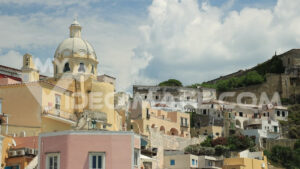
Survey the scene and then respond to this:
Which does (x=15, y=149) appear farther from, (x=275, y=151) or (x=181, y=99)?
(x=181, y=99)

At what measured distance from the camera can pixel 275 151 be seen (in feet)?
235

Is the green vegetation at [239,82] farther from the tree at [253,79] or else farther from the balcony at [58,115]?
the balcony at [58,115]

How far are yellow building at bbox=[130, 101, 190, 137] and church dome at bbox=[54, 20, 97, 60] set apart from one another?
1670 cm

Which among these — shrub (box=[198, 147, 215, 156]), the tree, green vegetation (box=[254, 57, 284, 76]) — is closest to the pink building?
shrub (box=[198, 147, 215, 156])

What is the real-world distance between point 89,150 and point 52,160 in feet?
5.33

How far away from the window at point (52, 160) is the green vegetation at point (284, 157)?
50.0m

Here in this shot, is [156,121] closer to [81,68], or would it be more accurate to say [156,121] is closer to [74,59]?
[81,68]

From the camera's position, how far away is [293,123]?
8406 cm

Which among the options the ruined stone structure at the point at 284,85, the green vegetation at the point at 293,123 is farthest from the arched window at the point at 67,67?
the ruined stone structure at the point at 284,85

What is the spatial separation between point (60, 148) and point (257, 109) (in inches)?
2755

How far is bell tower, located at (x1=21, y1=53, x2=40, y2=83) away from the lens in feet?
144

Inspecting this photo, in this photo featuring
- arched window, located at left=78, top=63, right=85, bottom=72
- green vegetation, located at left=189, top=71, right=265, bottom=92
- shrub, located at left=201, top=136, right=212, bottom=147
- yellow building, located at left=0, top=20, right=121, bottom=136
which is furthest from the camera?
green vegetation, located at left=189, top=71, right=265, bottom=92

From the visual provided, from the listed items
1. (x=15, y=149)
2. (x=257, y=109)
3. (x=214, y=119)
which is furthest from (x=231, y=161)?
(x=257, y=109)

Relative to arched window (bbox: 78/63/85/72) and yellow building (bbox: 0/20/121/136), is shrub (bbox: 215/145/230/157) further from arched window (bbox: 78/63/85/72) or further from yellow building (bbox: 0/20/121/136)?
arched window (bbox: 78/63/85/72)
